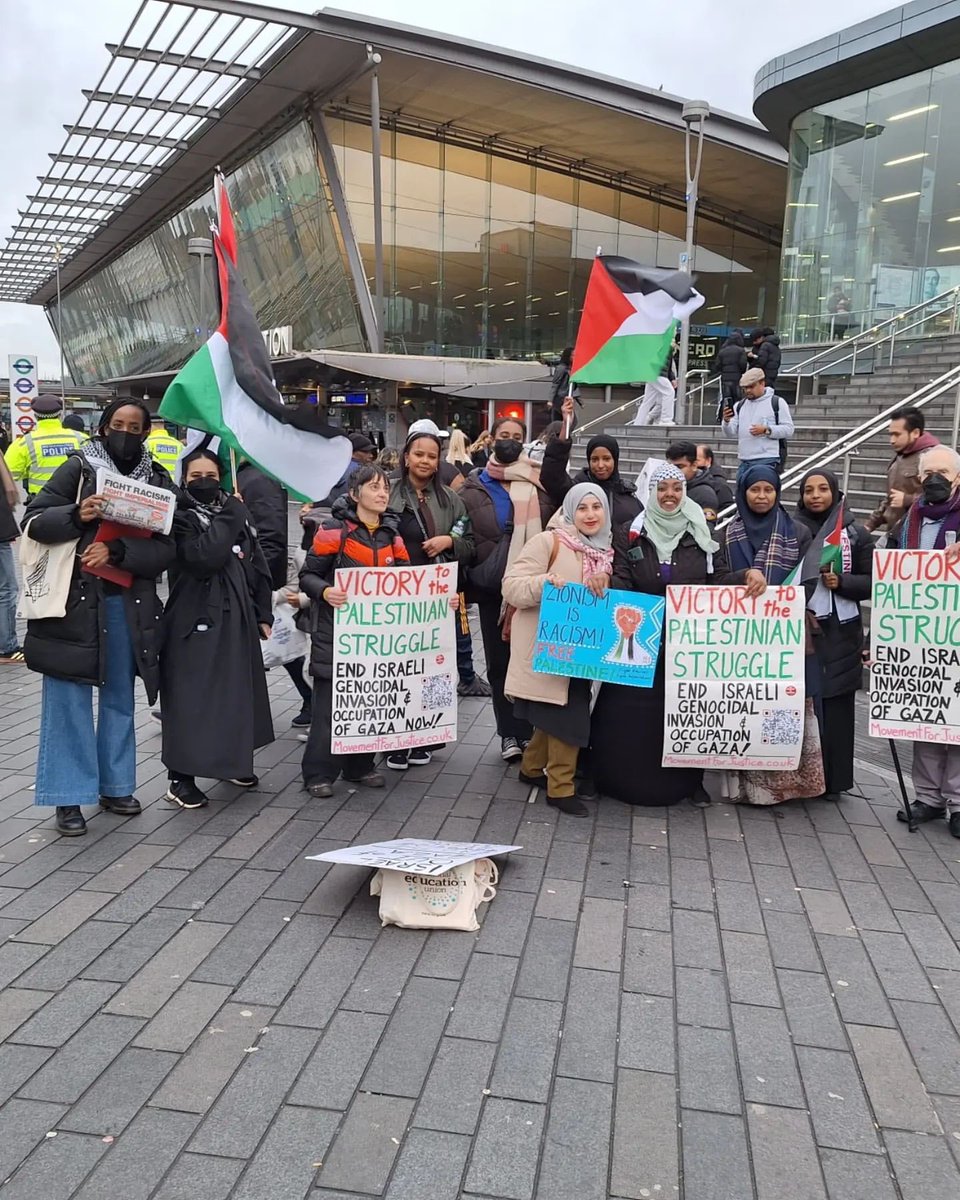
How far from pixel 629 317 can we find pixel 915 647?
296 cm

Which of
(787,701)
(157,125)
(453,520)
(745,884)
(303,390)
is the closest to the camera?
(745,884)

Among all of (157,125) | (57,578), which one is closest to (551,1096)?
(57,578)

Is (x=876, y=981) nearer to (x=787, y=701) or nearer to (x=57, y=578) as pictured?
(x=787, y=701)

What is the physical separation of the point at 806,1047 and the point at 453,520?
349cm

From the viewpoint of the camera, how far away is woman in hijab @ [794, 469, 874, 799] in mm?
5148

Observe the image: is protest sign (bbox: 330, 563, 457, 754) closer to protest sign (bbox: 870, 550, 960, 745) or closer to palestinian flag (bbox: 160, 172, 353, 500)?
palestinian flag (bbox: 160, 172, 353, 500)

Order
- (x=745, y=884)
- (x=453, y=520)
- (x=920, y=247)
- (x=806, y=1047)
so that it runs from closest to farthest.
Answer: (x=806, y=1047) → (x=745, y=884) → (x=453, y=520) → (x=920, y=247)

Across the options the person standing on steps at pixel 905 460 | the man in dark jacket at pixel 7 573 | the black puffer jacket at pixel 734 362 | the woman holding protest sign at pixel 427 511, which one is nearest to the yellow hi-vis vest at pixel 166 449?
the man in dark jacket at pixel 7 573

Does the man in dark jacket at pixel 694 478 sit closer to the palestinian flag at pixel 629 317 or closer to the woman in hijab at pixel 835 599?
the palestinian flag at pixel 629 317

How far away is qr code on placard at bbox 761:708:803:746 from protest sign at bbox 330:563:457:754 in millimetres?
1724

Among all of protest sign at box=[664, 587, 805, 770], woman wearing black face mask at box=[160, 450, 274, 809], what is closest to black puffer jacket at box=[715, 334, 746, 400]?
protest sign at box=[664, 587, 805, 770]

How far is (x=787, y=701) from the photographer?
5.09 m

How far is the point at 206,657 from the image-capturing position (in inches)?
200

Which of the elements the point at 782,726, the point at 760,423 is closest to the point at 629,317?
the point at 782,726
